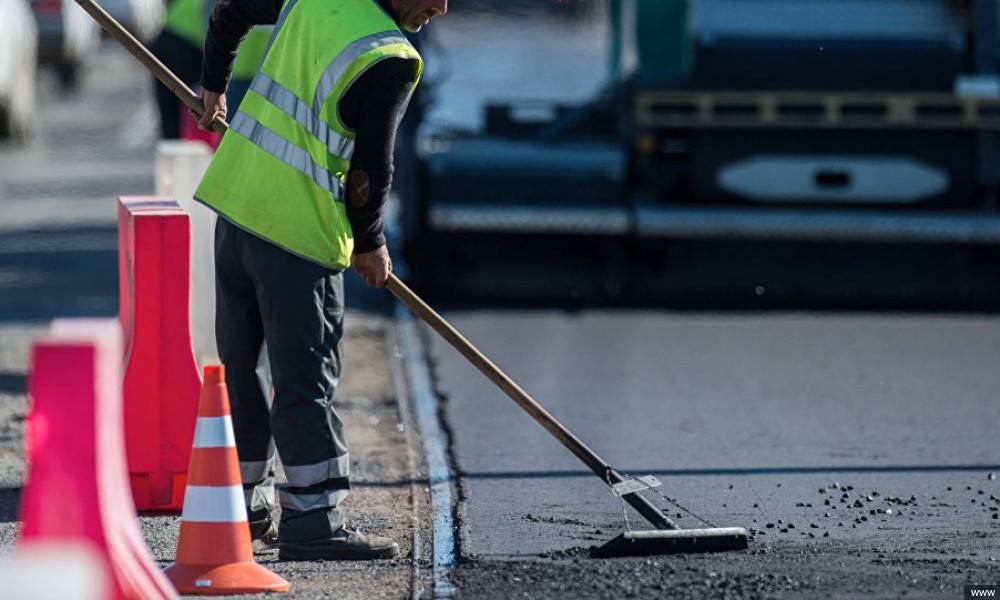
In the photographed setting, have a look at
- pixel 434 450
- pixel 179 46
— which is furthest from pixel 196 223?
pixel 179 46

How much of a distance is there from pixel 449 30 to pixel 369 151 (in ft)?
24.1

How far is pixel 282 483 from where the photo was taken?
20.7 ft

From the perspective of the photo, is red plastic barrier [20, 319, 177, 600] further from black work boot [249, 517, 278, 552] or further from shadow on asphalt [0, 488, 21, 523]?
shadow on asphalt [0, 488, 21, 523]

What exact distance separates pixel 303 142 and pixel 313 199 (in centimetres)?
16

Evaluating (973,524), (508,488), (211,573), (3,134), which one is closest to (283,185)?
(211,573)

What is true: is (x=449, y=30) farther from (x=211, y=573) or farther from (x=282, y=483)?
(x=211, y=573)

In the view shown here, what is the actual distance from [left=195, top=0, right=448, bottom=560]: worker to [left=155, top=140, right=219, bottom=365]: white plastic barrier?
2.23 meters

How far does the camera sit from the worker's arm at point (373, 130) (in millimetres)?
5160

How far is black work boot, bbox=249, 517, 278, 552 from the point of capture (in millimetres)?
5500

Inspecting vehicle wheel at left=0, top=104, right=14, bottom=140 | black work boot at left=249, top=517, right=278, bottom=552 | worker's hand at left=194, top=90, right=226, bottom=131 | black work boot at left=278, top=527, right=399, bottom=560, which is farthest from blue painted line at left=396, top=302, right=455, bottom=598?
vehicle wheel at left=0, top=104, right=14, bottom=140

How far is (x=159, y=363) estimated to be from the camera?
233 inches

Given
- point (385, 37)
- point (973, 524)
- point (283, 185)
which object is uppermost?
point (385, 37)

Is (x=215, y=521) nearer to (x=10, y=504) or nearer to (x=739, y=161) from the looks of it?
(x=10, y=504)

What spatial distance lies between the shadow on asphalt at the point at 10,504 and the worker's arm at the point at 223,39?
1304mm
